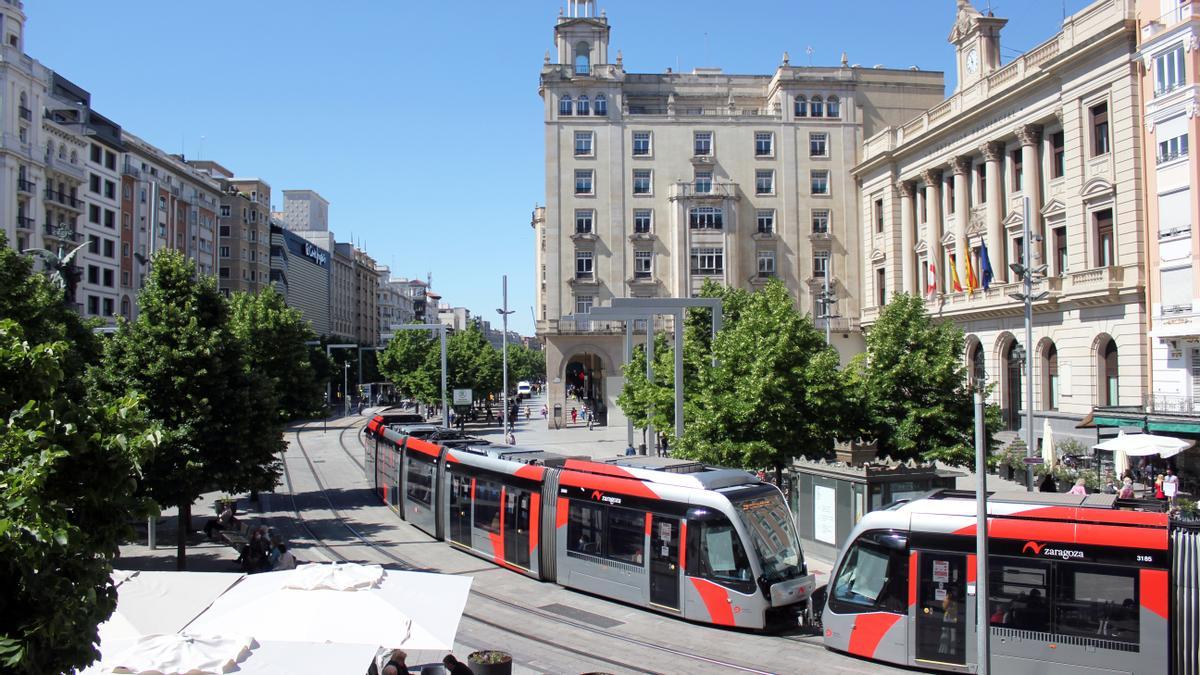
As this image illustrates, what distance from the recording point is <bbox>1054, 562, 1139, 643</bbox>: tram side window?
11.5 meters

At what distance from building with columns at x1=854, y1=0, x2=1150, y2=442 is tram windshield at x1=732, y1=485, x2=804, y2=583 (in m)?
14.0

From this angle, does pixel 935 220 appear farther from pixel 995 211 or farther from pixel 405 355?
pixel 405 355

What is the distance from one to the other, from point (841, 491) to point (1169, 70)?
2092 cm

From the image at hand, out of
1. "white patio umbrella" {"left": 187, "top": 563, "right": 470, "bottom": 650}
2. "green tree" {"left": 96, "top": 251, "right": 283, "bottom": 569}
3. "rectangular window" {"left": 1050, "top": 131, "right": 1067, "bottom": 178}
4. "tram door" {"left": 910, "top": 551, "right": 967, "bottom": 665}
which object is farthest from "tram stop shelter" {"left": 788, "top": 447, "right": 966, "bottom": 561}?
"rectangular window" {"left": 1050, "top": 131, "right": 1067, "bottom": 178}

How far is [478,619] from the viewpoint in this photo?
16.4 meters

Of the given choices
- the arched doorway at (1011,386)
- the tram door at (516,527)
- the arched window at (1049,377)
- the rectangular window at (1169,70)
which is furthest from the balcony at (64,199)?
the rectangular window at (1169,70)

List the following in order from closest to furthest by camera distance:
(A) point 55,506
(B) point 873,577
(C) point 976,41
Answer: (A) point 55,506, (B) point 873,577, (C) point 976,41

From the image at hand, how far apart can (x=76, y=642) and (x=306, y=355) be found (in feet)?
117

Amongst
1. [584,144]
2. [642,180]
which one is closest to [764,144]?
[642,180]

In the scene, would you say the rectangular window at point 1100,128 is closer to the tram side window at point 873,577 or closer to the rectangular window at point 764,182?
the tram side window at point 873,577

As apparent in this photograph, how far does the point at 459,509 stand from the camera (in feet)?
71.5

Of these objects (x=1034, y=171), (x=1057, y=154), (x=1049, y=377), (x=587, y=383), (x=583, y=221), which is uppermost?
(x=583, y=221)

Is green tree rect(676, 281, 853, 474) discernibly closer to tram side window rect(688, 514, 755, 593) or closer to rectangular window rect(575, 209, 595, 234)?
tram side window rect(688, 514, 755, 593)

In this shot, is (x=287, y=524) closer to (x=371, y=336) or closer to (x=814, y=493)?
(x=814, y=493)
